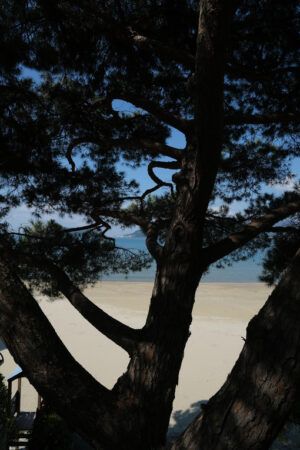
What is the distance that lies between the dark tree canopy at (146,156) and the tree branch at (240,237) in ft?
0.03

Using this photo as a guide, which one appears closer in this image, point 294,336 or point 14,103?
point 294,336

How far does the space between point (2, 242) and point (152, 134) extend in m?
2.26

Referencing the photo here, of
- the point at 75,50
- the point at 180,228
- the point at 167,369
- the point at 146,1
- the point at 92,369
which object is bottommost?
the point at 92,369

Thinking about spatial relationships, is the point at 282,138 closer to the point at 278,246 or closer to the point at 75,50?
the point at 278,246

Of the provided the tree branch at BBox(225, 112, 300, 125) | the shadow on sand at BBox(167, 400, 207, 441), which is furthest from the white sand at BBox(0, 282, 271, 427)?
the tree branch at BBox(225, 112, 300, 125)

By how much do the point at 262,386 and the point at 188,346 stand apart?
7482mm

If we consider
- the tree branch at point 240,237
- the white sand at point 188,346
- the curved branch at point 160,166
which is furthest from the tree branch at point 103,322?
the white sand at point 188,346

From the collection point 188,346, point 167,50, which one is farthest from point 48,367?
point 188,346

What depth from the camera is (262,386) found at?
1043 millimetres

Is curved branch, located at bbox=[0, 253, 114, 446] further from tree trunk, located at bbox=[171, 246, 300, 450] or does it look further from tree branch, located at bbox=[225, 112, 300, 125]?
tree branch, located at bbox=[225, 112, 300, 125]

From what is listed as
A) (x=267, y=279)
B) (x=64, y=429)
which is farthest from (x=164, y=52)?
(x=64, y=429)

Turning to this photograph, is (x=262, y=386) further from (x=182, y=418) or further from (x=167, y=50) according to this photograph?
(x=182, y=418)

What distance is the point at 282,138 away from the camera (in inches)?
146

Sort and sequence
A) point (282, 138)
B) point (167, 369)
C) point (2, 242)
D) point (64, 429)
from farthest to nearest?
point (282, 138) < point (64, 429) < point (2, 242) < point (167, 369)
